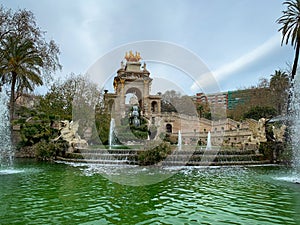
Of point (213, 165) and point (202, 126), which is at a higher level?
point (202, 126)

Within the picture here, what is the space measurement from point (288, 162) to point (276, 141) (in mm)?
1595

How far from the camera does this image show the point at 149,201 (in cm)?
610

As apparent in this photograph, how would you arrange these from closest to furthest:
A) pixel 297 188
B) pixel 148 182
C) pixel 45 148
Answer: pixel 297 188 → pixel 148 182 → pixel 45 148

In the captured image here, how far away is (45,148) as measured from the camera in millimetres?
16562

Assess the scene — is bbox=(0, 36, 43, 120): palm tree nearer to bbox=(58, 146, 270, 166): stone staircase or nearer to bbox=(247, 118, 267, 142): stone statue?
bbox=(58, 146, 270, 166): stone staircase

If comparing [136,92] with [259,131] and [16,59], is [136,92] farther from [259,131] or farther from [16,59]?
[259,131]

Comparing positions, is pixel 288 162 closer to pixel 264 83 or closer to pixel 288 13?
pixel 288 13

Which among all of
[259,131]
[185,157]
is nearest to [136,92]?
[259,131]

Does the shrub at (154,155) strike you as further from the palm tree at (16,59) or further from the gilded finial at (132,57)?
the gilded finial at (132,57)

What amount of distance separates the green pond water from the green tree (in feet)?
45.5

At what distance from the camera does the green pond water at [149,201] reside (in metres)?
4.80

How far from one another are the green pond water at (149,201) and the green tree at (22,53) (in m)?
13.9

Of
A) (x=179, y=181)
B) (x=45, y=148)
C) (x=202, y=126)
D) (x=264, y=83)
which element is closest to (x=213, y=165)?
(x=179, y=181)

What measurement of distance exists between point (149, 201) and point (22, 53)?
741 inches
